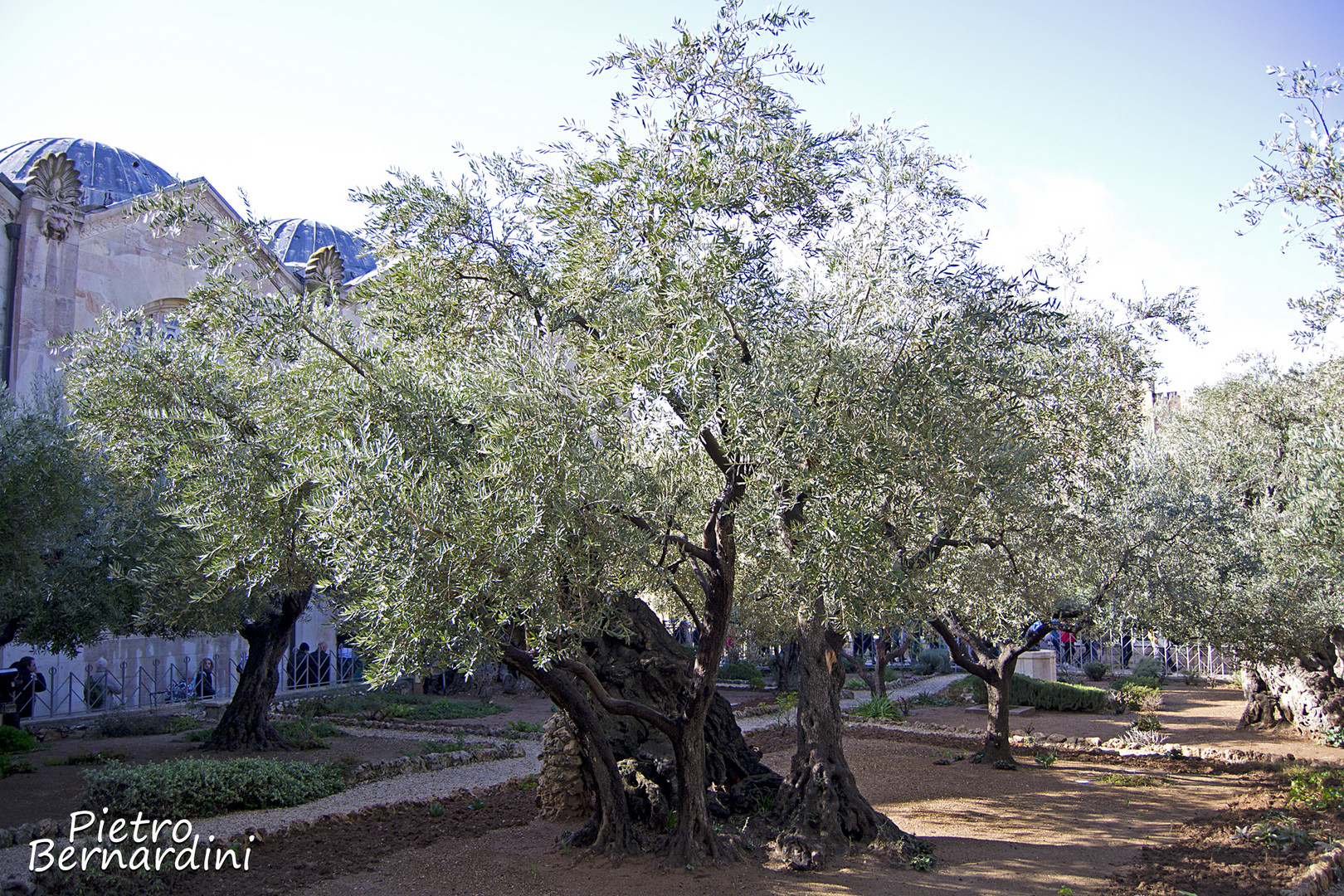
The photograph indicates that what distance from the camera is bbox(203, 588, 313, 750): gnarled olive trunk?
15.7 metres

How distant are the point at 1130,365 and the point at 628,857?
30.7ft

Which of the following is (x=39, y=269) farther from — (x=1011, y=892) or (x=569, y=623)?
(x=1011, y=892)

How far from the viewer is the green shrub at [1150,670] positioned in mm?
30656

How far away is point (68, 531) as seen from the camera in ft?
39.5

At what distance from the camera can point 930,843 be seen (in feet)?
32.6

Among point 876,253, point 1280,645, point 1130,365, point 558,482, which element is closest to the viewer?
point 558,482

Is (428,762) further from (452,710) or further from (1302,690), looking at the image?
(1302,690)

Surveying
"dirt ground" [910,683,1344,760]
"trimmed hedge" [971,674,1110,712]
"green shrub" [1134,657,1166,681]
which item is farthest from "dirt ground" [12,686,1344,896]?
"green shrub" [1134,657,1166,681]

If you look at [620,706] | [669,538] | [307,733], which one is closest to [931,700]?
[307,733]

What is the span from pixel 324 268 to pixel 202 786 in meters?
13.1

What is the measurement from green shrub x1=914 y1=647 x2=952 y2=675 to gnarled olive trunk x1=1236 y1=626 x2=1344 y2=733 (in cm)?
1760

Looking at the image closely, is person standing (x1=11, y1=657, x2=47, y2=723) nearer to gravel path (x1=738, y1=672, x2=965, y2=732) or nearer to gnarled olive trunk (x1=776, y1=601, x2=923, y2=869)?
gravel path (x1=738, y1=672, x2=965, y2=732)

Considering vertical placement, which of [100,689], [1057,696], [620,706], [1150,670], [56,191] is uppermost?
[56,191]

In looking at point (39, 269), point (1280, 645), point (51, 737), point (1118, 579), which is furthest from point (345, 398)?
point (39, 269)
